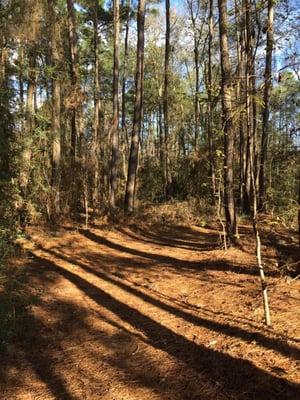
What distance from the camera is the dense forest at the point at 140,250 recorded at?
432 centimetres

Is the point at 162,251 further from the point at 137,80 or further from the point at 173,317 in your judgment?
the point at 137,80

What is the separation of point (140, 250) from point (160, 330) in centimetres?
465

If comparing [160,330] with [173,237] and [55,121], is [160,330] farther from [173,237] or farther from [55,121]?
[55,121]

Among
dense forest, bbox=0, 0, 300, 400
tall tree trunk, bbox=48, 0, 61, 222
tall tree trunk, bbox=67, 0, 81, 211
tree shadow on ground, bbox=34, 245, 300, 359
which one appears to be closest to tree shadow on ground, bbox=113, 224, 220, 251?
dense forest, bbox=0, 0, 300, 400

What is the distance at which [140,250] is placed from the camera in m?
9.81

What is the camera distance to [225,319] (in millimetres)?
5152

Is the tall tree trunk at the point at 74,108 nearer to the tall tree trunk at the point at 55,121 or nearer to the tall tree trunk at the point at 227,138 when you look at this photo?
the tall tree trunk at the point at 55,121

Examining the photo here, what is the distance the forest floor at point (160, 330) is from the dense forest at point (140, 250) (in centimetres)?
2

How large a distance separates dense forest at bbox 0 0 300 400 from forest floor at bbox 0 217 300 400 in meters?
0.02

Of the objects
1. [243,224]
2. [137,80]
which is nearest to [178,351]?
[243,224]

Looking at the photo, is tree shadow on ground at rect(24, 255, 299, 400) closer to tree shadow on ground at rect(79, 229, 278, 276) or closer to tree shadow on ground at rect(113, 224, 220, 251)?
tree shadow on ground at rect(79, 229, 278, 276)

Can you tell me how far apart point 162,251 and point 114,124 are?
6.13m

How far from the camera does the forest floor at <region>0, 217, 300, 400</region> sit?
399 centimetres

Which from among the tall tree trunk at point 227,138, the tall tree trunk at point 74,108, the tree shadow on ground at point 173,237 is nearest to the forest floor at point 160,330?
the tall tree trunk at point 227,138
